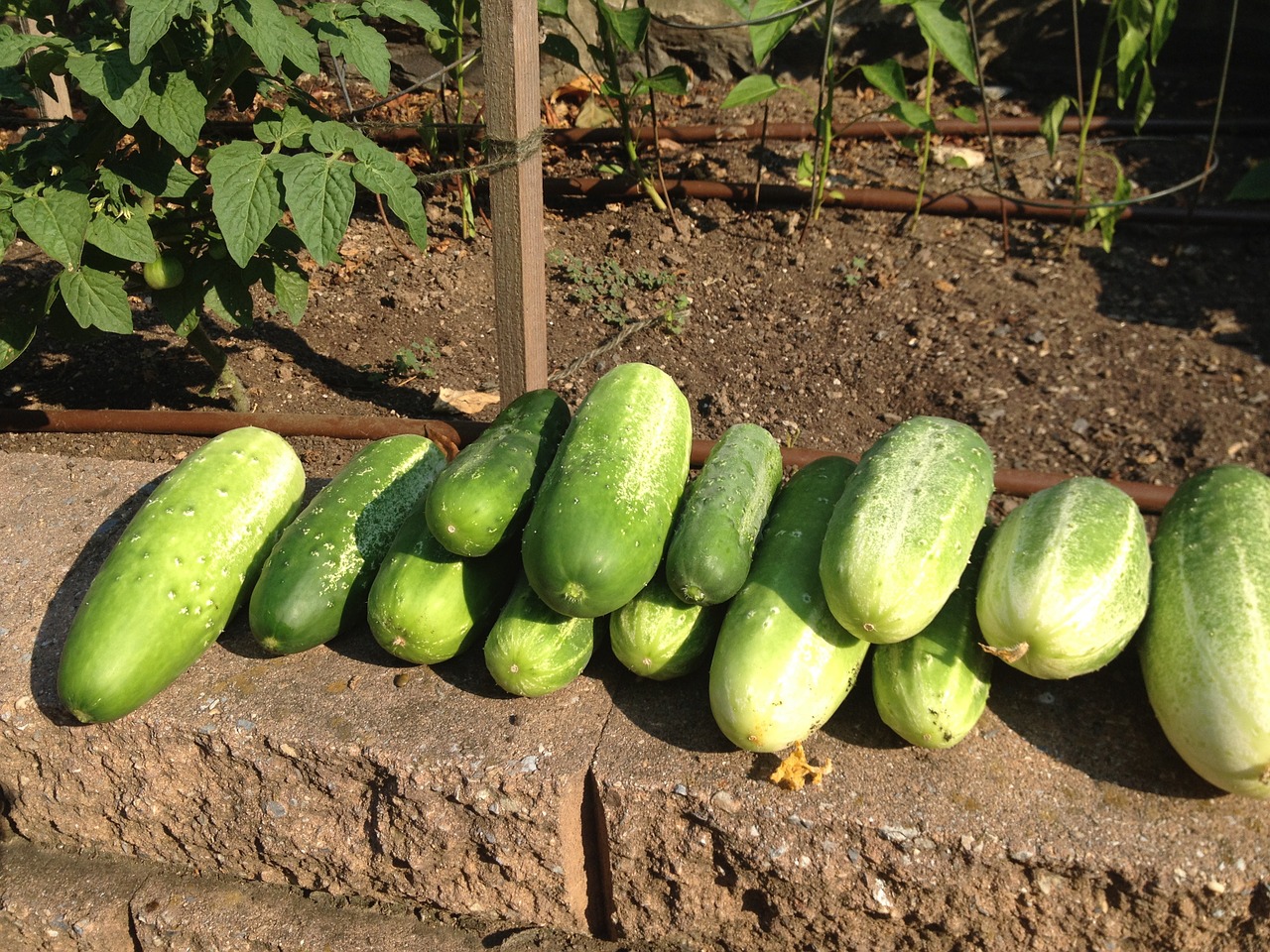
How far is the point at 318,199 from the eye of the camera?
2441 mm

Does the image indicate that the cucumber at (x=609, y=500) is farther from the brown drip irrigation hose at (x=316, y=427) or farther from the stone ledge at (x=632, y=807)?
the brown drip irrigation hose at (x=316, y=427)

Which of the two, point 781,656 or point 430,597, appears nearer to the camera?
point 781,656

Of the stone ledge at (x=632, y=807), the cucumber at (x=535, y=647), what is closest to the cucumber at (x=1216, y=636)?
the stone ledge at (x=632, y=807)

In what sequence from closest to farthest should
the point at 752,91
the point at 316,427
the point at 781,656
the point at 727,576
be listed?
the point at 781,656
the point at 727,576
the point at 316,427
the point at 752,91

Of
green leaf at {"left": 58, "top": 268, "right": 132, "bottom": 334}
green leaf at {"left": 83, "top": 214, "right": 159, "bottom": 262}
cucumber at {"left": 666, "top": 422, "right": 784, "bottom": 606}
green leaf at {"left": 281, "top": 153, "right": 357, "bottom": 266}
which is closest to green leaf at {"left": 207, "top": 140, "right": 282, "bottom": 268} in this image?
green leaf at {"left": 281, "top": 153, "right": 357, "bottom": 266}

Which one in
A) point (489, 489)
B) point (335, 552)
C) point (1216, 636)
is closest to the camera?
point (1216, 636)

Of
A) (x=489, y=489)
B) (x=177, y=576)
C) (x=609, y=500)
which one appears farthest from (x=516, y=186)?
(x=177, y=576)

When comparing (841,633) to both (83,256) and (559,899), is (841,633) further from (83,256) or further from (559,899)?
(83,256)

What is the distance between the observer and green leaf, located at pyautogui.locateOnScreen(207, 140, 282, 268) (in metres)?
2.42

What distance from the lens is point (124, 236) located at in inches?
104

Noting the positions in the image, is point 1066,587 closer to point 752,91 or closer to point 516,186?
point 516,186

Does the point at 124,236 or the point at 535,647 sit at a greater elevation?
the point at 124,236

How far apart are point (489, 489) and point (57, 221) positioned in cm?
148

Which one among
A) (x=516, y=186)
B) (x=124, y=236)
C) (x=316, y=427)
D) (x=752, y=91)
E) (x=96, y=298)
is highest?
(x=752, y=91)
